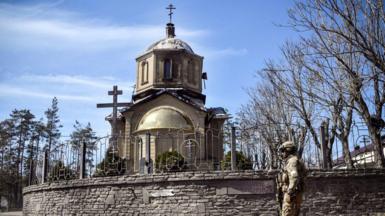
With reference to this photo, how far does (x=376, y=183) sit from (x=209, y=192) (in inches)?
181

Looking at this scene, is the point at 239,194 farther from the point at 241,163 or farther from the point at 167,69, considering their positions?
the point at 167,69

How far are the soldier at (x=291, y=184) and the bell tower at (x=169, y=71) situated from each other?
906 inches

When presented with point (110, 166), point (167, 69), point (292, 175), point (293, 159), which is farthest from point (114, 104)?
point (292, 175)

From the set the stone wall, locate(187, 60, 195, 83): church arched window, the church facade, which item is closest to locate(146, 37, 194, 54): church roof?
the church facade

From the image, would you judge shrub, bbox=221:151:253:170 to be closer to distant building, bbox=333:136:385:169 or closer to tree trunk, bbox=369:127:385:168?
distant building, bbox=333:136:385:169

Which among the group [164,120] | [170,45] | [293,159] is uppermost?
[170,45]

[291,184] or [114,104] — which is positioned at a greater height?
[114,104]

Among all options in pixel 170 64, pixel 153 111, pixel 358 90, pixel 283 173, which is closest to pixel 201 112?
pixel 153 111

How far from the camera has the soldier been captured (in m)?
6.73

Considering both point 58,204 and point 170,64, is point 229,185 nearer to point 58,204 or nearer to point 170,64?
point 58,204

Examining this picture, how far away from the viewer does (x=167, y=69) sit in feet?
102

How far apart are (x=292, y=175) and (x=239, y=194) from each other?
164 inches

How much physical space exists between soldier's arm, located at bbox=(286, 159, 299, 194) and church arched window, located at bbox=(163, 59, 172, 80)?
80.1 ft

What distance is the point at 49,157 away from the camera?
572 inches
